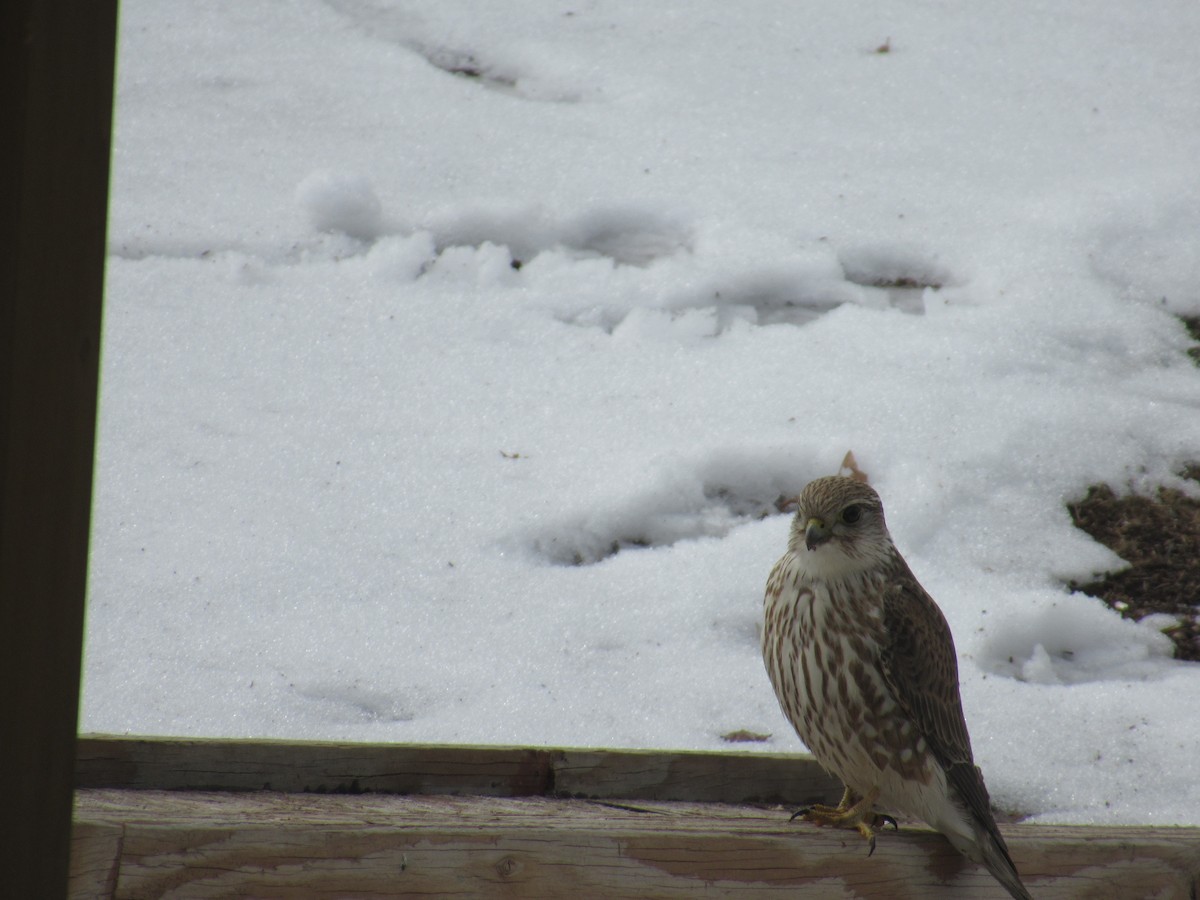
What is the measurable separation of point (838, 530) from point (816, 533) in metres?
0.07

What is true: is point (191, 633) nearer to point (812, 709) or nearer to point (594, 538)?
point (594, 538)

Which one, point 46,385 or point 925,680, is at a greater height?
point 46,385

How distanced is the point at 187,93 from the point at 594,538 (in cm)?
415

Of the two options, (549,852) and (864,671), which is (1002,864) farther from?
(549,852)

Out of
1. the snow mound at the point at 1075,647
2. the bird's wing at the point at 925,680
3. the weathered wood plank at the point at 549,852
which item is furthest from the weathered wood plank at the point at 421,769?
the snow mound at the point at 1075,647

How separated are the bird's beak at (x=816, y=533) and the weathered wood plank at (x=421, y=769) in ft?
1.70

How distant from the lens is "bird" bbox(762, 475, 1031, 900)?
2.97 metres

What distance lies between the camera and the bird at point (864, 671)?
297cm

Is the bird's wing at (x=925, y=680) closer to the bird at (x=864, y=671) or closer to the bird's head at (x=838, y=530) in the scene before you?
the bird at (x=864, y=671)

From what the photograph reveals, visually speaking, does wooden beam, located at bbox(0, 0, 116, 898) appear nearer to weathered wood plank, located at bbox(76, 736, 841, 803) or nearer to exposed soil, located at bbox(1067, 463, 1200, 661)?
weathered wood plank, located at bbox(76, 736, 841, 803)

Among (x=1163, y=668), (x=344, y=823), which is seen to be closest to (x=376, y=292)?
(x=1163, y=668)

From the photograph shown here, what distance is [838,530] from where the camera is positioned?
3.10 meters

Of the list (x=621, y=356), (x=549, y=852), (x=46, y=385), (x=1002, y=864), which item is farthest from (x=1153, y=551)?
(x=46, y=385)

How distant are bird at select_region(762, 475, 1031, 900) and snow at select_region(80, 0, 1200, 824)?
1053mm
